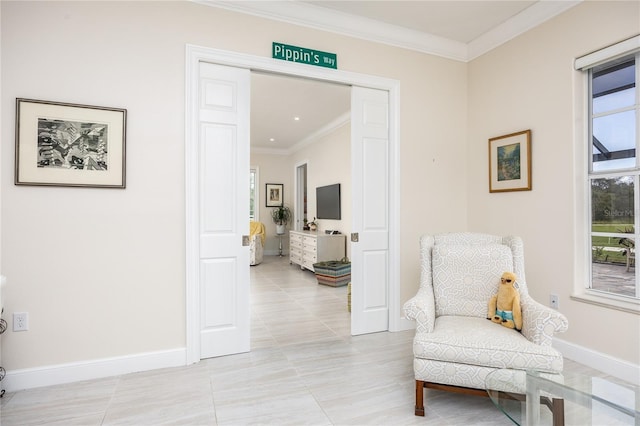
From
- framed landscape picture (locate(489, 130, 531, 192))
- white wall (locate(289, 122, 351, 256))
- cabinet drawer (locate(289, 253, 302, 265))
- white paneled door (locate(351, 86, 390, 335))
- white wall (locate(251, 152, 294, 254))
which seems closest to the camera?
framed landscape picture (locate(489, 130, 531, 192))

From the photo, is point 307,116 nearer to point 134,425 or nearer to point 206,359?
point 206,359

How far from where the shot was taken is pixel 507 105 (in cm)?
324

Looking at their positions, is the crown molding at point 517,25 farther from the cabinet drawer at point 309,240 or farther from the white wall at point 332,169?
the cabinet drawer at point 309,240

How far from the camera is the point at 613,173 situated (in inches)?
98.8

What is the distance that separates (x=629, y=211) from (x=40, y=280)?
160 inches

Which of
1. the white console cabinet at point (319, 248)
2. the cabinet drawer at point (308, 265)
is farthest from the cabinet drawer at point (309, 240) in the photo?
the cabinet drawer at point (308, 265)

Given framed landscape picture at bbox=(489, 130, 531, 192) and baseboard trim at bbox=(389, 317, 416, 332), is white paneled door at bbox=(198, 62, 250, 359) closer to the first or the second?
baseboard trim at bbox=(389, 317, 416, 332)

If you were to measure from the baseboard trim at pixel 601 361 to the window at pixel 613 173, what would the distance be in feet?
1.44

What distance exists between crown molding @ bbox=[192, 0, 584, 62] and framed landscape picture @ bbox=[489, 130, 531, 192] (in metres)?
0.96

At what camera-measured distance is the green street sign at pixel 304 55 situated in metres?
2.87

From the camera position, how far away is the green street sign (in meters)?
2.87

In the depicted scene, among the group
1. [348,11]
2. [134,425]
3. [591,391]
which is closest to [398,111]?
[348,11]

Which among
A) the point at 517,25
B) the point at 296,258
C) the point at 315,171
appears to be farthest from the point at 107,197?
the point at 315,171

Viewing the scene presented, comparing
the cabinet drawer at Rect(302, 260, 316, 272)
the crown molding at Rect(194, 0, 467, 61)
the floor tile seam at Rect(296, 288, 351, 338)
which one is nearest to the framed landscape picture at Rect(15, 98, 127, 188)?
the crown molding at Rect(194, 0, 467, 61)
